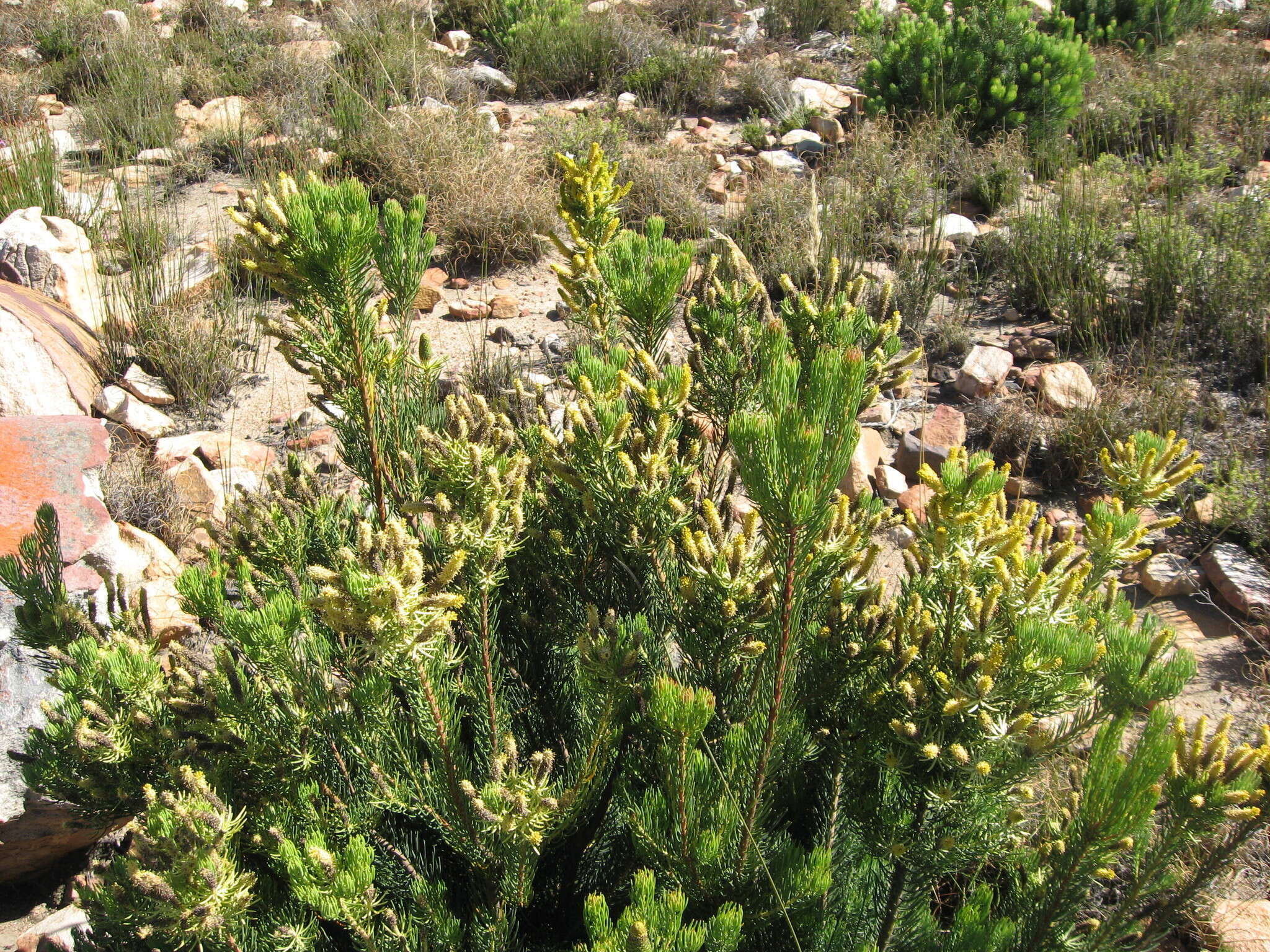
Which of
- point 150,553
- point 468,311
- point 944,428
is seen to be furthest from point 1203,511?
point 150,553

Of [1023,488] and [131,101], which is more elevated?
[131,101]

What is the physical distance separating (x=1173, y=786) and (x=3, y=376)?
167 inches

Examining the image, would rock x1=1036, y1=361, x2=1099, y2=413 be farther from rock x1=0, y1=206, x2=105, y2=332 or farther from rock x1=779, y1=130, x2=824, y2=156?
rock x1=0, y1=206, x2=105, y2=332

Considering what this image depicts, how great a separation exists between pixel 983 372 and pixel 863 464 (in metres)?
1.05

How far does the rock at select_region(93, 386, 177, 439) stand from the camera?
3.96 meters

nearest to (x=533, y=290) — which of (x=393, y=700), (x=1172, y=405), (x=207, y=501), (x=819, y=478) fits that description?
(x=207, y=501)

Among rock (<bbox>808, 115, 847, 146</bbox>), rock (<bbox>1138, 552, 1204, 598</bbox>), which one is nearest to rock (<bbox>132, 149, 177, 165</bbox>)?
rock (<bbox>808, 115, 847, 146</bbox>)

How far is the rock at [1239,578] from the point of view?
3111 mm

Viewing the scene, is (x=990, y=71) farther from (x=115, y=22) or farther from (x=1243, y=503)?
(x=115, y=22)

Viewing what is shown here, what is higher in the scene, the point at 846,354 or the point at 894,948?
→ the point at 846,354

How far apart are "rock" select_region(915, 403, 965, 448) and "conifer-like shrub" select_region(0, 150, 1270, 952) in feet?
6.80

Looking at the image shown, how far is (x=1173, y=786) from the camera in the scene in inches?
50.3

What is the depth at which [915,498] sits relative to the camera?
3.56 m

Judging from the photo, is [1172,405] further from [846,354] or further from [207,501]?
[207,501]
